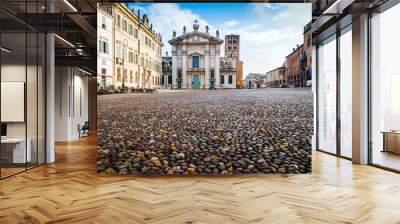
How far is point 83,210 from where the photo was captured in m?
3.93

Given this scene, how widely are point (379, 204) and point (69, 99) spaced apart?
10.6 metres

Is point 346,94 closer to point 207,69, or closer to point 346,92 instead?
point 346,92

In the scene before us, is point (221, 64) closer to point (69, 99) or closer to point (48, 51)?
point (48, 51)

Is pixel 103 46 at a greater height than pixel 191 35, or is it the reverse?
pixel 191 35

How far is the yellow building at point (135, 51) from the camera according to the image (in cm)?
596

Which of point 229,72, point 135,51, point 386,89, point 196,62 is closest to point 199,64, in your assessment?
point 196,62

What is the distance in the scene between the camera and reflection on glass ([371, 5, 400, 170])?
6184mm

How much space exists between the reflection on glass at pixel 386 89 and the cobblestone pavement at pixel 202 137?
1570mm

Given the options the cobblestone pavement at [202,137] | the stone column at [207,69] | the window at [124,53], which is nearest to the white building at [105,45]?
the window at [124,53]

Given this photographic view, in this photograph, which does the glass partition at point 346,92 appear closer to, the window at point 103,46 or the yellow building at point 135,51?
the yellow building at point 135,51

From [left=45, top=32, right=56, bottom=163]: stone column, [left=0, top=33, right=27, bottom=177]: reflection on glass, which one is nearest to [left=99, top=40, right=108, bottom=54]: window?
[left=0, top=33, right=27, bottom=177]: reflection on glass

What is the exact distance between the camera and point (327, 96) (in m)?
8.95

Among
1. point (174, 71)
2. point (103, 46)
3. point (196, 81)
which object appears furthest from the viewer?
point (174, 71)

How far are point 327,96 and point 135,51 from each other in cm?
520
